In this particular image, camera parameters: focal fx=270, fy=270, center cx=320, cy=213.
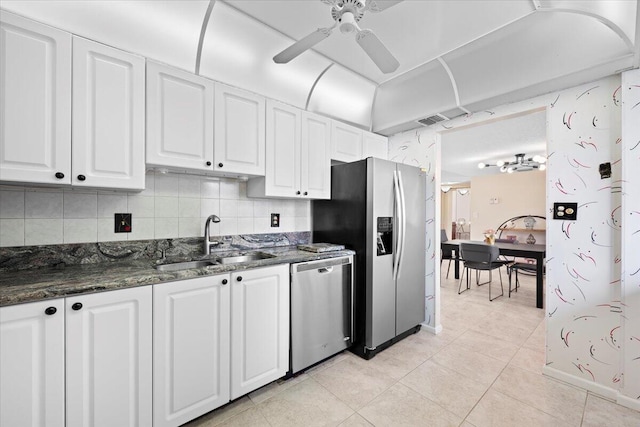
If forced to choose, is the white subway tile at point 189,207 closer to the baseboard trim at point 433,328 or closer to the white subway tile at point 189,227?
the white subway tile at point 189,227

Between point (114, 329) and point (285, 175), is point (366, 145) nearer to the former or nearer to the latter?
point (285, 175)

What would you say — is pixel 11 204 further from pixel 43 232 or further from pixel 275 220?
pixel 275 220

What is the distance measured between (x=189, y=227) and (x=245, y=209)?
492 millimetres

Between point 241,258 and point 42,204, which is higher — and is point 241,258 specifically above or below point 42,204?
below

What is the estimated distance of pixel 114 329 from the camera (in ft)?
4.24

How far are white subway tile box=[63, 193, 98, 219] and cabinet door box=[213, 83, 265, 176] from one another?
31.1 inches

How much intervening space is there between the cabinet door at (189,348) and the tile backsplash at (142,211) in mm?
689

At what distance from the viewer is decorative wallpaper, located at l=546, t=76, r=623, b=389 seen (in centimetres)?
186

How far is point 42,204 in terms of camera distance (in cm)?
159

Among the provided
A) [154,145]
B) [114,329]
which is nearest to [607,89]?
[154,145]

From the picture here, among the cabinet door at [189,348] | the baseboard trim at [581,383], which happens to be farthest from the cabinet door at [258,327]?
the baseboard trim at [581,383]

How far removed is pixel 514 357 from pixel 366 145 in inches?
96.1

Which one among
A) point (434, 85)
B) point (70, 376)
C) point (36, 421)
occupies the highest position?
point (434, 85)

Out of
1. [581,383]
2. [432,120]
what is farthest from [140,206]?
[581,383]
